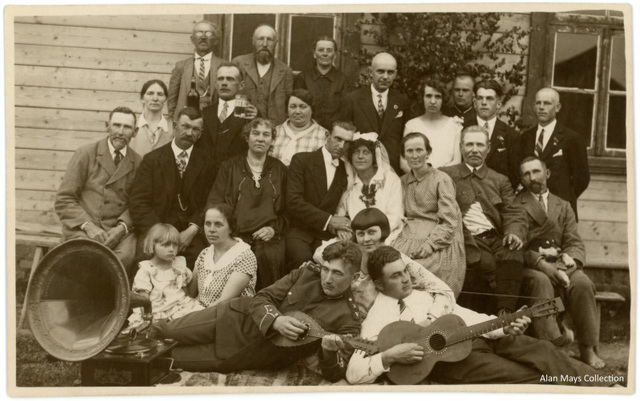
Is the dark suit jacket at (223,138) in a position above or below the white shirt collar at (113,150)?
above

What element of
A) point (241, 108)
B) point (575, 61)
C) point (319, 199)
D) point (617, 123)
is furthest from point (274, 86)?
point (617, 123)

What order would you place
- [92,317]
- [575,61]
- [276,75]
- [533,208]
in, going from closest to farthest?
[92,317]
[533,208]
[276,75]
[575,61]

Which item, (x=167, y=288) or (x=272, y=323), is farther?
(x=167, y=288)

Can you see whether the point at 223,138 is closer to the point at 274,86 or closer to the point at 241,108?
the point at 241,108

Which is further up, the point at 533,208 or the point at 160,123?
the point at 160,123

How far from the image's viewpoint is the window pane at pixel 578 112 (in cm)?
688

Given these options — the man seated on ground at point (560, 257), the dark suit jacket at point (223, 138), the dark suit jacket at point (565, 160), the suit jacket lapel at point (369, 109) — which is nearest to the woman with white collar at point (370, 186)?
the suit jacket lapel at point (369, 109)

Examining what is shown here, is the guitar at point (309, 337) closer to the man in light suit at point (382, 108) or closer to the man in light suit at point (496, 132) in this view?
the man in light suit at point (382, 108)

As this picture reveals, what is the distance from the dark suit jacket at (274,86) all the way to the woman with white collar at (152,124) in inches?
24.3

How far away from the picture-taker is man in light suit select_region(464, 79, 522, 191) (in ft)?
21.5

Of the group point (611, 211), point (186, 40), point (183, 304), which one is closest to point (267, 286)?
point (183, 304)

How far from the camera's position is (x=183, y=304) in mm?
6289

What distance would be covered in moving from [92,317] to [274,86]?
2114 millimetres

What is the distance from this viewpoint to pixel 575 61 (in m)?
7.10
